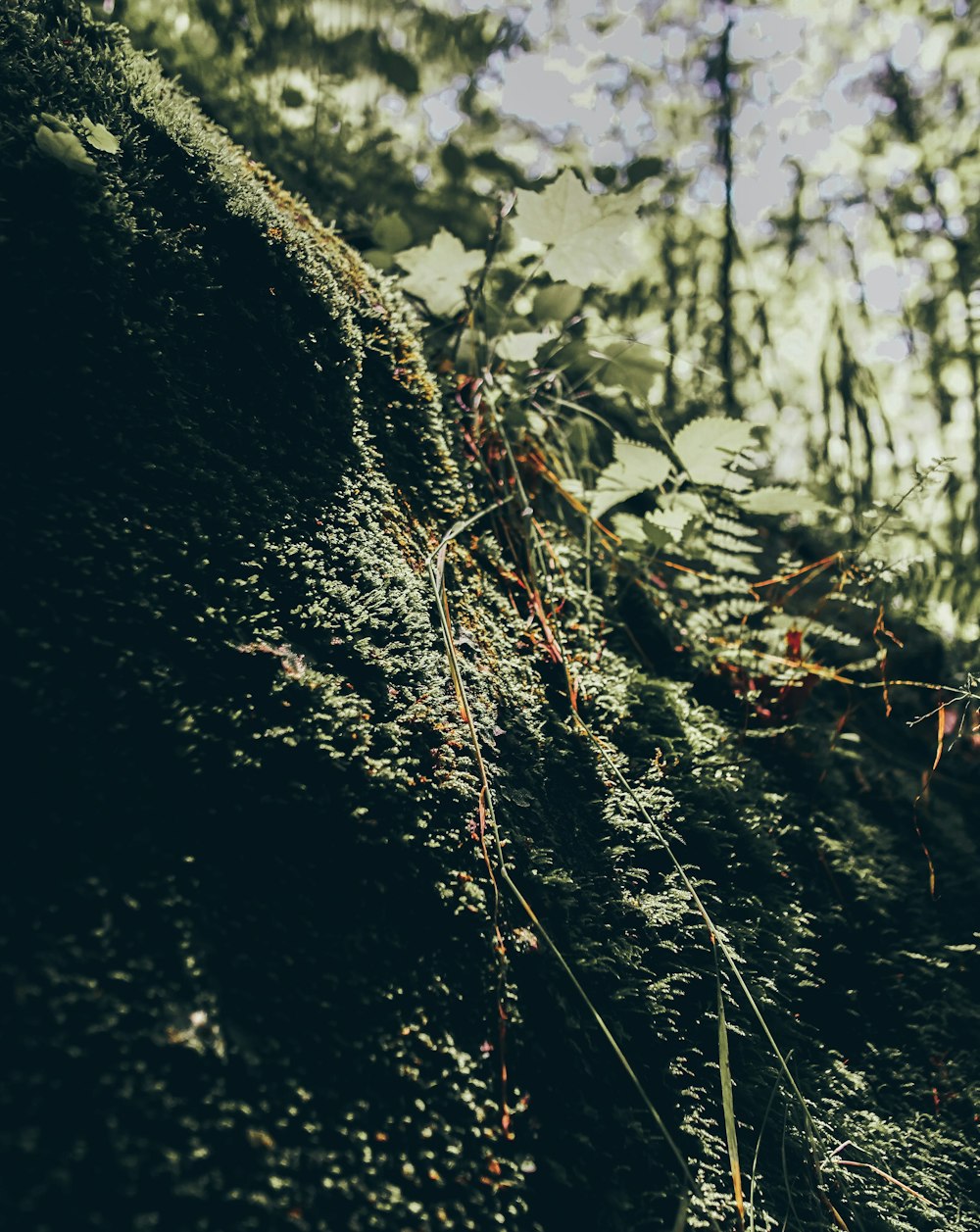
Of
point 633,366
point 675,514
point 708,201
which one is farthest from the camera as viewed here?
point 708,201

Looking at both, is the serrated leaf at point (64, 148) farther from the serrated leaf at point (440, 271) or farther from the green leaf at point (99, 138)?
the serrated leaf at point (440, 271)

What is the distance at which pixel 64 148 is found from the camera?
96cm

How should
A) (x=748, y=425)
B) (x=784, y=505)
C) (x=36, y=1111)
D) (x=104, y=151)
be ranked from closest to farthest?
(x=36, y=1111)
(x=104, y=151)
(x=748, y=425)
(x=784, y=505)

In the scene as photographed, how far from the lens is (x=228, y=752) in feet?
2.67

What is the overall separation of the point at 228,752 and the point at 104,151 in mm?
993

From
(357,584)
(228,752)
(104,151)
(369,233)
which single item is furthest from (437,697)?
(369,233)

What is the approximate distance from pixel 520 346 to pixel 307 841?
1.51 metres

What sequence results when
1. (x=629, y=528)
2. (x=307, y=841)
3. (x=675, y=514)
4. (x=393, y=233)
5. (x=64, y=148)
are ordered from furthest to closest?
(x=393, y=233) < (x=629, y=528) < (x=675, y=514) < (x=64, y=148) < (x=307, y=841)

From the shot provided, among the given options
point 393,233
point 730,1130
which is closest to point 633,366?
point 393,233

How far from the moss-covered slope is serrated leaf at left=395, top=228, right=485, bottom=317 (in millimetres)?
434

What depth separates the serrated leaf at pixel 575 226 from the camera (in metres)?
1.71

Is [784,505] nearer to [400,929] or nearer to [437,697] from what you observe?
[437,697]

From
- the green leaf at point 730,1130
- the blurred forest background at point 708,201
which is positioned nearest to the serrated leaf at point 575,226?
the blurred forest background at point 708,201

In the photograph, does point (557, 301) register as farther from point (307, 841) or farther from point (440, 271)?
point (307, 841)
